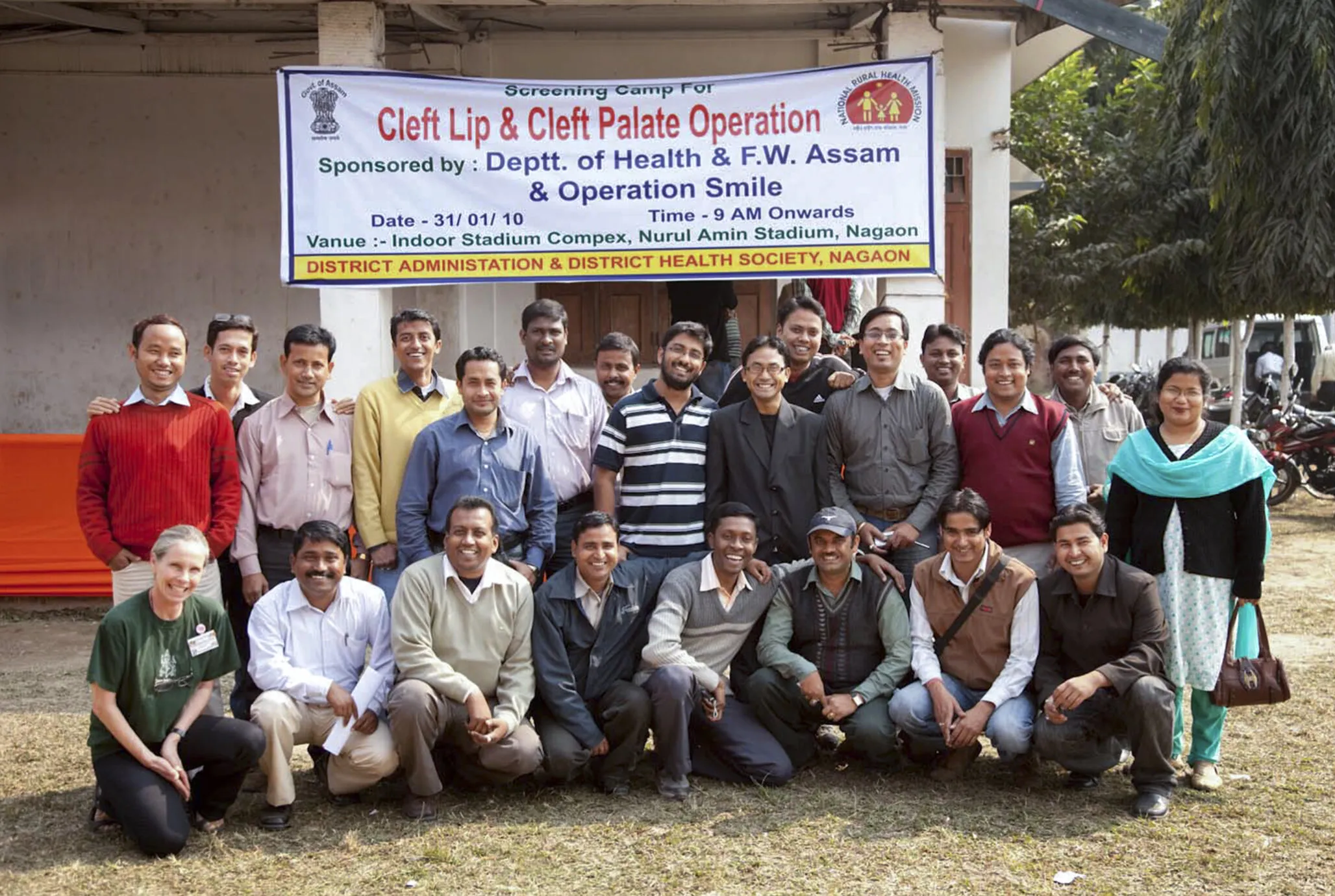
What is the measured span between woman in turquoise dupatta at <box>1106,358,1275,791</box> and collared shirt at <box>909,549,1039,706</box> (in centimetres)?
52

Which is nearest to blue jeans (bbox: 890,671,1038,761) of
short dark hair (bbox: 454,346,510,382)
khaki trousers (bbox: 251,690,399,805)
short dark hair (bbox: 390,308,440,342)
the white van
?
khaki trousers (bbox: 251,690,399,805)

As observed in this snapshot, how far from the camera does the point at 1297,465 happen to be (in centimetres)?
1359

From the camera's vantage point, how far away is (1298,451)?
43.4ft

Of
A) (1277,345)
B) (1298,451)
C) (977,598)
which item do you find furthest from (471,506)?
(1277,345)

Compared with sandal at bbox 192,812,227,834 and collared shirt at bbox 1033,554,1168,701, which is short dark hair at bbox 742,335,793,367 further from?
sandal at bbox 192,812,227,834

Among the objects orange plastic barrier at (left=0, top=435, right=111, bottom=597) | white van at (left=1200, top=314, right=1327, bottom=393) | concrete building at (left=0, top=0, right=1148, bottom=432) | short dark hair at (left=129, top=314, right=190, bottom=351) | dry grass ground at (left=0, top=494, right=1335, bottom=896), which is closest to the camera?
dry grass ground at (left=0, top=494, right=1335, bottom=896)

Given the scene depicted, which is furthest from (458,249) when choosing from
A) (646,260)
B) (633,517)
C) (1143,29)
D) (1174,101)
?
(1174,101)

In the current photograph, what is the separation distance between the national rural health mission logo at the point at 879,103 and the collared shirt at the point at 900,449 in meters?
1.88

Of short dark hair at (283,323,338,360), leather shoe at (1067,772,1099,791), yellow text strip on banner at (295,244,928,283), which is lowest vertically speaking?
leather shoe at (1067,772,1099,791)

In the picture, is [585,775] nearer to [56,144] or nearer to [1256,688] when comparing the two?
[1256,688]

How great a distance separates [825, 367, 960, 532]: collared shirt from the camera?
17.2ft

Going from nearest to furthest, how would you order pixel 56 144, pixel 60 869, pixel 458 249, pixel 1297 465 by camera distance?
pixel 60 869 → pixel 458 249 → pixel 56 144 → pixel 1297 465

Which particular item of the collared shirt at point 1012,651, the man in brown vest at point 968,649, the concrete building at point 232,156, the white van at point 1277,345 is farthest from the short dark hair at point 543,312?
the white van at point 1277,345

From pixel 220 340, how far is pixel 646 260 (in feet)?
7.56
